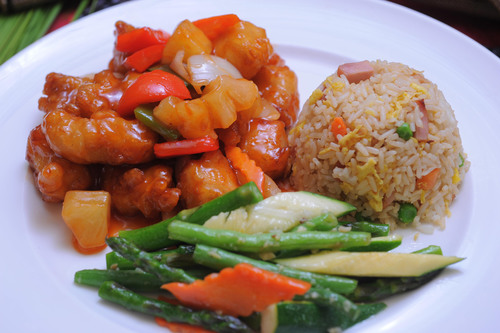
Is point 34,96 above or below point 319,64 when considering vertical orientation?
below

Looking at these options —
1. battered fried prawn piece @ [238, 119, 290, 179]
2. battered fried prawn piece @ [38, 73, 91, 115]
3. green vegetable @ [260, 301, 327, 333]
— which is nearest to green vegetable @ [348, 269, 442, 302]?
green vegetable @ [260, 301, 327, 333]

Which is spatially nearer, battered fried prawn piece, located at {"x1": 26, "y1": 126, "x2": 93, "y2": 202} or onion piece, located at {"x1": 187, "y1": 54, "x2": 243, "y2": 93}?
battered fried prawn piece, located at {"x1": 26, "y1": 126, "x2": 93, "y2": 202}

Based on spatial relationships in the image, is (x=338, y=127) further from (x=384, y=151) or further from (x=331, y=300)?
(x=331, y=300)

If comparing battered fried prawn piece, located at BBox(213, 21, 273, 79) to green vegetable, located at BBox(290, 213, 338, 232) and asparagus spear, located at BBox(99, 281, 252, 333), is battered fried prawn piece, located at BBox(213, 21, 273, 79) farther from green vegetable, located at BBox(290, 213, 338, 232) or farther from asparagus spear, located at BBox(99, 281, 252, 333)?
asparagus spear, located at BBox(99, 281, 252, 333)

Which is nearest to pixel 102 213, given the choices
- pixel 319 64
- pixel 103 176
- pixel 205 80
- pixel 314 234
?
pixel 103 176

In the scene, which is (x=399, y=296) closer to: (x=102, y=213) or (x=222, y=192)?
(x=222, y=192)

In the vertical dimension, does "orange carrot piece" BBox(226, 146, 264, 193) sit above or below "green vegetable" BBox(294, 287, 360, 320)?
above

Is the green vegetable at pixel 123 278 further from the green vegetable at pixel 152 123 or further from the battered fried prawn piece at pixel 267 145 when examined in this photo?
the battered fried prawn piece at pixel 267 145
